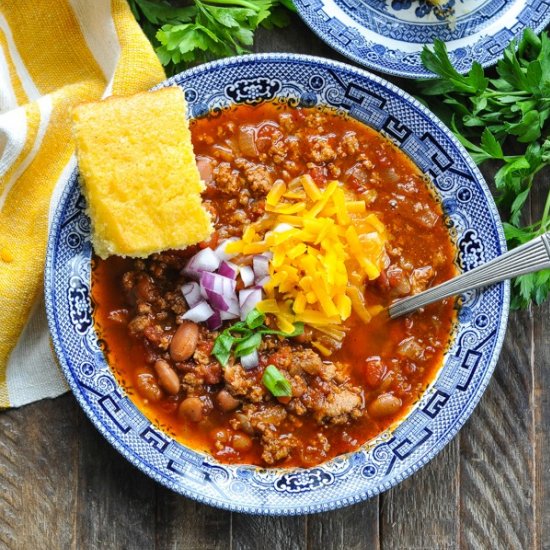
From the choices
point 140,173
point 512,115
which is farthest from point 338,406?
point 512,115

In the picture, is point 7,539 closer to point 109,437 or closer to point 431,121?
point 109,437

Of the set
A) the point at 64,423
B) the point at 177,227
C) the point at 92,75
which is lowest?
the point at 64,423

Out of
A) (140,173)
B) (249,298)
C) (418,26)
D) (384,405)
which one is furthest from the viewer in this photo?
(418,26)

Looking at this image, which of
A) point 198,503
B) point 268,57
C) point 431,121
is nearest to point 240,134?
point 268,57

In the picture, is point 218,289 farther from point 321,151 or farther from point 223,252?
point 321,151

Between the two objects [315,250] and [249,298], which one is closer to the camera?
[315,250]

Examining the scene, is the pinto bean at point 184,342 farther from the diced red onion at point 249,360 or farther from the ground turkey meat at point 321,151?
the ground turkey meat at point 321,151

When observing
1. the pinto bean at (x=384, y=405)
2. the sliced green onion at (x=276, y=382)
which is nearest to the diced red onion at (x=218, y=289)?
the sliced green onion at (x=276, y=382)

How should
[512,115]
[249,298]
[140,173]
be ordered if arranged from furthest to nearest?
[512,115], [249,298], [140,173]
